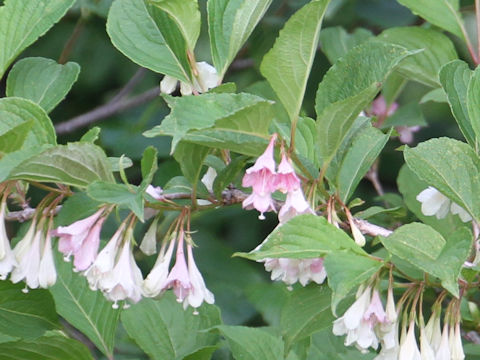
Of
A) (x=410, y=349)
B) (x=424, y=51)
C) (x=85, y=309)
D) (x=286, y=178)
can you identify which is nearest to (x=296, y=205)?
(x=286, y=178)

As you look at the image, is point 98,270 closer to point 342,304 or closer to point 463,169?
point 342,304

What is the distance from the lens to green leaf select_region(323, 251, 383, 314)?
0.92 m

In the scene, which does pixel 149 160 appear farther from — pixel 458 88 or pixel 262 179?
pixel 458 88

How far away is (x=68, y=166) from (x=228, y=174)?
0.24 m

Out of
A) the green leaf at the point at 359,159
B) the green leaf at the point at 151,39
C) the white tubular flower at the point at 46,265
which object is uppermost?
the green leaf at the point at 151,39

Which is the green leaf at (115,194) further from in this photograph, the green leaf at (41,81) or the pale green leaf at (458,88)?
the pale green leaf at (458,88)

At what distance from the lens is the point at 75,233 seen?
1124 millimetres

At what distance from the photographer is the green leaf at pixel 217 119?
0.92 m

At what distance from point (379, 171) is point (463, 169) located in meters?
1.95

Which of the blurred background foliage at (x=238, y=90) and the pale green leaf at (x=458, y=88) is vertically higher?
the pale green leaf at (x=458, y=88)

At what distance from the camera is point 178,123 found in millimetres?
918

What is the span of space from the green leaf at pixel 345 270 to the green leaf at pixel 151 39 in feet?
1.38

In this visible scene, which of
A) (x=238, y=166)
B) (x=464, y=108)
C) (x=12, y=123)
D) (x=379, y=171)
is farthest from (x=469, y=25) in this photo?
(x=12, y=123)

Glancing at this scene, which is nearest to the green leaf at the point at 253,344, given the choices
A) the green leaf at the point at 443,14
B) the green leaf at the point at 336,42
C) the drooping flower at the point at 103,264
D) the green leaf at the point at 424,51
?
the drooping flower at the point at 103,264
